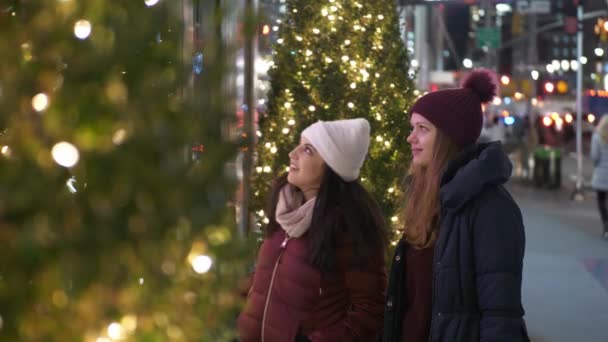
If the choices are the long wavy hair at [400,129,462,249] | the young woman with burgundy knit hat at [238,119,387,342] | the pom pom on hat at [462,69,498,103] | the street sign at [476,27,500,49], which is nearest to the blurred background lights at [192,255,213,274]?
the long wavy hair at [400,129,462,249]

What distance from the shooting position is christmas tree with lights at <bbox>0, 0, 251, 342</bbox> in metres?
1.06

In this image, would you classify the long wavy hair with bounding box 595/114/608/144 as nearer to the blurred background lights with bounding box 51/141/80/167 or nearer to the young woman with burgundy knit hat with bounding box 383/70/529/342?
the young woman with burgundy knit hat with bounding box 383/70/529/342

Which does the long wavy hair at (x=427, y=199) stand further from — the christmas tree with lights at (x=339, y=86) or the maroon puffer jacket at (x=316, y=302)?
the christmas tree with lights at (x=339, y=86)

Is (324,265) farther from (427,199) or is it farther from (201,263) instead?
(201,263)

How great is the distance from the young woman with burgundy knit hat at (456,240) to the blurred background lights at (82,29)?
2601 mm

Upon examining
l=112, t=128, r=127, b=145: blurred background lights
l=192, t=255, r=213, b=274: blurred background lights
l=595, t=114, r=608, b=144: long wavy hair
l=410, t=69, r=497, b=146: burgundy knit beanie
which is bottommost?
l=595, t=114, r=608, b=144: long wavy hair

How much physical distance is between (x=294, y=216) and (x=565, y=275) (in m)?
9.46

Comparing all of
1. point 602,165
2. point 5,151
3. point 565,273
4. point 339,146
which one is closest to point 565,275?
point 565,273

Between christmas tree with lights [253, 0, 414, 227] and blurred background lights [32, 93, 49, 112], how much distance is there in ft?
17.3

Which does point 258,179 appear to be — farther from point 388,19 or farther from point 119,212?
point 119,212

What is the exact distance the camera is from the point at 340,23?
266 inches

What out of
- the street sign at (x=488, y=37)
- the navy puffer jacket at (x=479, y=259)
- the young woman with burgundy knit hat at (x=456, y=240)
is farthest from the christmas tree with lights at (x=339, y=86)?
the street sign at (x=488, y=37)

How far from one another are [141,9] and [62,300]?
0.98 feet

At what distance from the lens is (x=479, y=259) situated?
361 centimetres
